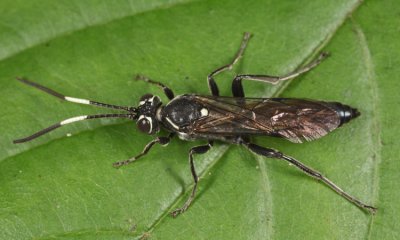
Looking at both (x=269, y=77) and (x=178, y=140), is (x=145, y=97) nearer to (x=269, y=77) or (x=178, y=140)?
(x=178, y=140)

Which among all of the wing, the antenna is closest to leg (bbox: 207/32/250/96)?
the wing

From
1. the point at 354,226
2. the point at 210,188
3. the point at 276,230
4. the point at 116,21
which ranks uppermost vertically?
the point at 116,21

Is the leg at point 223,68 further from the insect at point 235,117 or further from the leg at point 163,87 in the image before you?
the leg at point 163,87

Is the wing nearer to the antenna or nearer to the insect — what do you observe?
the insect

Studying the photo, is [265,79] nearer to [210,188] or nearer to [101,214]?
[210,188]

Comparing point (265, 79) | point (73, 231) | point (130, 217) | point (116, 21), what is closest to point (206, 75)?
point (265, 79)
